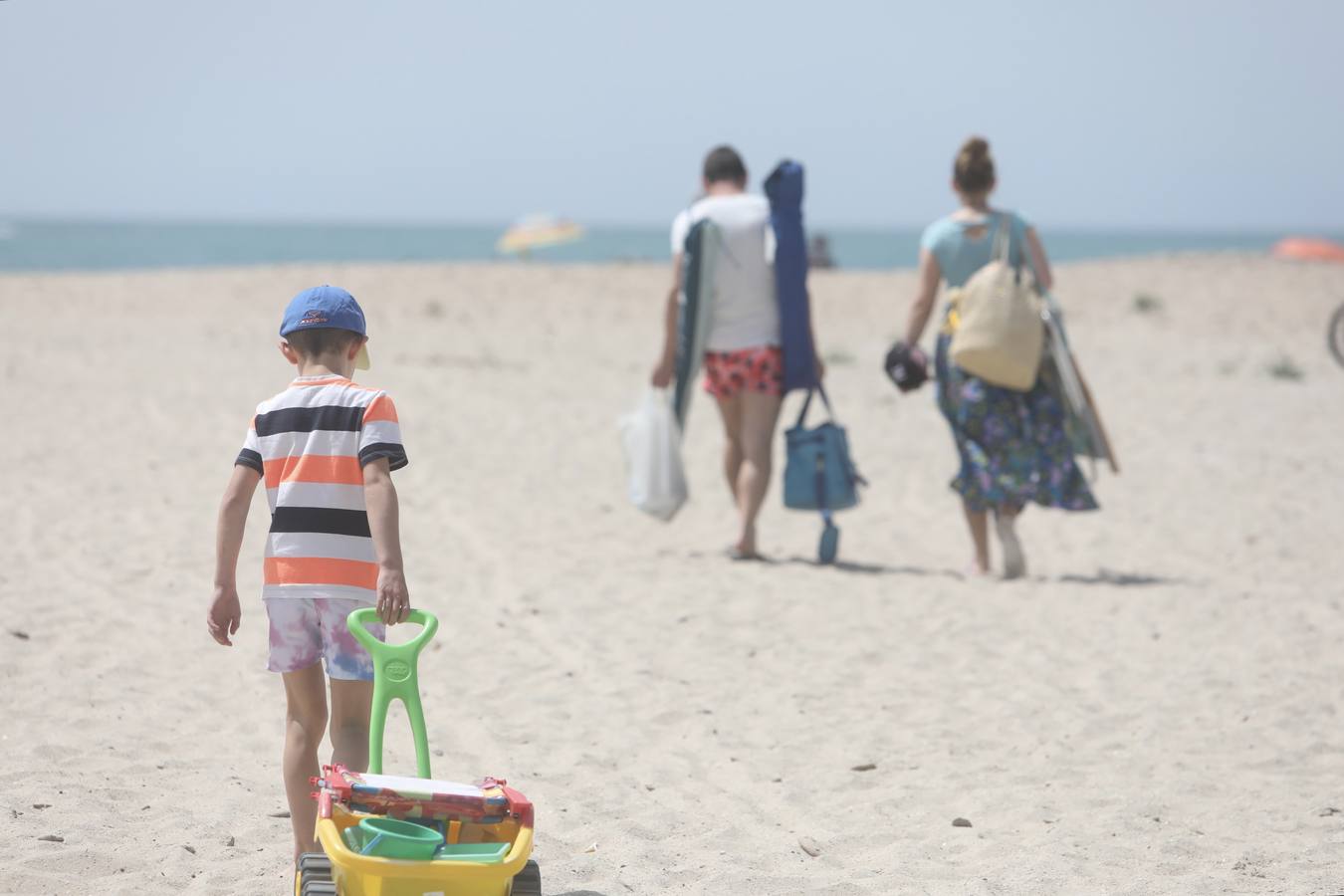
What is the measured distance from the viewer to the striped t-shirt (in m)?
3.24

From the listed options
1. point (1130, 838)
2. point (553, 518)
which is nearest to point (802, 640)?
point (1130, 838)

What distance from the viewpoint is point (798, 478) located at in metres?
7.24

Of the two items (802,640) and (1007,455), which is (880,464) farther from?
(802,640)

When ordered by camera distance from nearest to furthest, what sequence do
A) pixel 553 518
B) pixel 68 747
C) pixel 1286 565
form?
pixel 68 747
pixel 1286 565
pixel 553 518

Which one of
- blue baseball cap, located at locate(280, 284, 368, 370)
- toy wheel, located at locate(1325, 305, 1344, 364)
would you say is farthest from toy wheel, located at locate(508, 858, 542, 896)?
toy wheel, located at locate(1325, 305, 1344, 364)

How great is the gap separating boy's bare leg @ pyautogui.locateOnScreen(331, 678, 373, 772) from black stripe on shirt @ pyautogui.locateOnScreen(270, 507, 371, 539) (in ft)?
1.16

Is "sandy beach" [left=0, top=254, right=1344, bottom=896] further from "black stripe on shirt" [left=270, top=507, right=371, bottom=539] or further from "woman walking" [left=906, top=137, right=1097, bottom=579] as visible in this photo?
"black stripe on shirt" [left=270, top=507, right=371, bottom=539]

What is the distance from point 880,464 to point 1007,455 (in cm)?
360

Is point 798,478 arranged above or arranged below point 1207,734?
above

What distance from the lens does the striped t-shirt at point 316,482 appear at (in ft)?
10.6

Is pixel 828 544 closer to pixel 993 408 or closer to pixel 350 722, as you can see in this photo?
pixel 993 408

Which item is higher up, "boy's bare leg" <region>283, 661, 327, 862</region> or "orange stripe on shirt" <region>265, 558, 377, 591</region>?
"orange stripe on shirt" <region>265, 558, 377, 591</region>

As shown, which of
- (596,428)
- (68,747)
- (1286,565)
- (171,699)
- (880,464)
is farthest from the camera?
(596,428)

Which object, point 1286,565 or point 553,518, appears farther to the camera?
point 553,518
